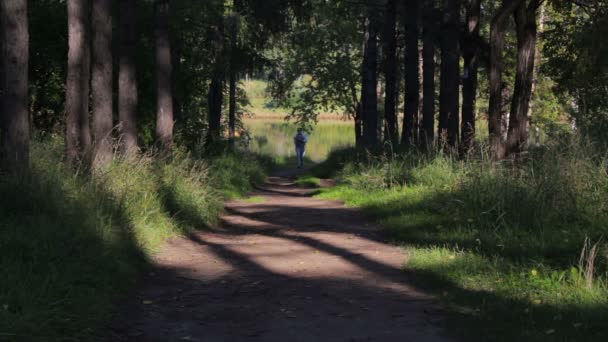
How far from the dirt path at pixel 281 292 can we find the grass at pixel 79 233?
32cm

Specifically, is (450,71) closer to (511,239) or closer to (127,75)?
(127,75)

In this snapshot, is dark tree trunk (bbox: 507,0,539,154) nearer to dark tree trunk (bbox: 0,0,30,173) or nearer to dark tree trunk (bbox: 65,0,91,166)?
dark tree trunk (bbox: 65,0,91,166)

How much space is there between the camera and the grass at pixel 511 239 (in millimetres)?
6762

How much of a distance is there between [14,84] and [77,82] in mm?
2847

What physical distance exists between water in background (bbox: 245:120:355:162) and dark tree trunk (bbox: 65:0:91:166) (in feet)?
81.1

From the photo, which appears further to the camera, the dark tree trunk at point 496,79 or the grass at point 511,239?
the dark tree trunk at point 496,79

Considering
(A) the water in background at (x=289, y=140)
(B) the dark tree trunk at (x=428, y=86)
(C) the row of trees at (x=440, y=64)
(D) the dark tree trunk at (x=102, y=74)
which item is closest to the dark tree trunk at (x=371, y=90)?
(C) the row of trees at (x=440, y=64)

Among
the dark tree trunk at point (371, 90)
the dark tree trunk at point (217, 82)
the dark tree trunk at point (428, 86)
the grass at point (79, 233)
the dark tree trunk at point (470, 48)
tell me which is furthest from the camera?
the dark tree trunk at point (371, 90)

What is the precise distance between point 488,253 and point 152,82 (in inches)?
564

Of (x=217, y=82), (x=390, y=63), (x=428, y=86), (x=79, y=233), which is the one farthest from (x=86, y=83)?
(x=217, y=82)

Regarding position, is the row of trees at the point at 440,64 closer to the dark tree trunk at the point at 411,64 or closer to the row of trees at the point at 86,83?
the dark tree trunk at the point at 411,64

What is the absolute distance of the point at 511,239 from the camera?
986cm

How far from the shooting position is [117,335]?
6559 mm

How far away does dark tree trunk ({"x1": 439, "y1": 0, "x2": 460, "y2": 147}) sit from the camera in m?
20.2
